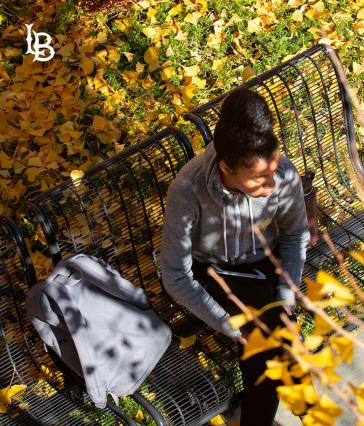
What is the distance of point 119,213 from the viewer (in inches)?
147

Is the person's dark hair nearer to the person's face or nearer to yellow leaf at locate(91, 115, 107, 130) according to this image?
the person's face

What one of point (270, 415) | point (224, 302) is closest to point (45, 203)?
point (224, 302)

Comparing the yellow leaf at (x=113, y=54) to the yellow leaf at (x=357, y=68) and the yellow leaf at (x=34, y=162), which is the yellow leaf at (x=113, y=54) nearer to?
the yellow leaf at (x=34, y=162)

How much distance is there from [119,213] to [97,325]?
0.85 metres

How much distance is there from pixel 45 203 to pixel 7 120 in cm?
157

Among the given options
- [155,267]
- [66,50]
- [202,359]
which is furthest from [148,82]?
[202,359]

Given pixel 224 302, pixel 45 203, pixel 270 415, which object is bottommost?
pixel 270 415

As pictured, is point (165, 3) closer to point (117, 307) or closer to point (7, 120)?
point (7, 120)

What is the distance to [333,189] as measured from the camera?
12.5 ft

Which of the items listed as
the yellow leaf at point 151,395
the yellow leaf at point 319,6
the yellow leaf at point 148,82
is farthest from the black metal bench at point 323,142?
the yellow leaf at point 319,6

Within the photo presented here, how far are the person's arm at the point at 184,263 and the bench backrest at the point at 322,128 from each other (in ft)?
2.09

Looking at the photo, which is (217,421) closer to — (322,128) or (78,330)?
(78,330)

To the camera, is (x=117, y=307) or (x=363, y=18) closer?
(x=117, y=307)

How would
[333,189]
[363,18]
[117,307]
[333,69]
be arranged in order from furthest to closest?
1. [363,18]
2. [333,189]
3. [333,69]
4. [117,307]
